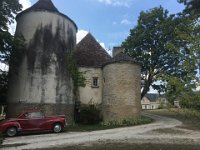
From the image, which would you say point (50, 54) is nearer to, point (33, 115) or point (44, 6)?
point (44, 6)

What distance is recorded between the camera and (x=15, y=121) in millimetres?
19844

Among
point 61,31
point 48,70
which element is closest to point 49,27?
point 61,31

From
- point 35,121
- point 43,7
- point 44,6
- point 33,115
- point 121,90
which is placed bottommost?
point 35,121

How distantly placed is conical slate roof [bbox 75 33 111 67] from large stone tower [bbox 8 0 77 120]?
406cm

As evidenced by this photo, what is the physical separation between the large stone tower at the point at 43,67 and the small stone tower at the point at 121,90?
12.3 ft

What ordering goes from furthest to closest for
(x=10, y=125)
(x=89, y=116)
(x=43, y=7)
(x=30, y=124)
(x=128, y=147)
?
(x=89, y=116) < (x=43, y=7) < (x=30, y=124) < (x=10, y=125) < (x=128, y=147)

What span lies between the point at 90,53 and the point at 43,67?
8.65 m

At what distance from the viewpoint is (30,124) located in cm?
2019

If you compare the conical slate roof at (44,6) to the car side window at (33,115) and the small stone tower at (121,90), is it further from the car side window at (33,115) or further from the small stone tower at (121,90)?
the car side window at (33,115)

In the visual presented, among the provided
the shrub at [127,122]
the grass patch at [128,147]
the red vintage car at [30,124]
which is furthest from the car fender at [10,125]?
the shrub at [127,122]

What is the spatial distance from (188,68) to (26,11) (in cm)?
2210

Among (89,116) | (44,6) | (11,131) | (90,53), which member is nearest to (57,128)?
(11,131)

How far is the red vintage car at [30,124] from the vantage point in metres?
19.5

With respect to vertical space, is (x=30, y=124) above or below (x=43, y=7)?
below
